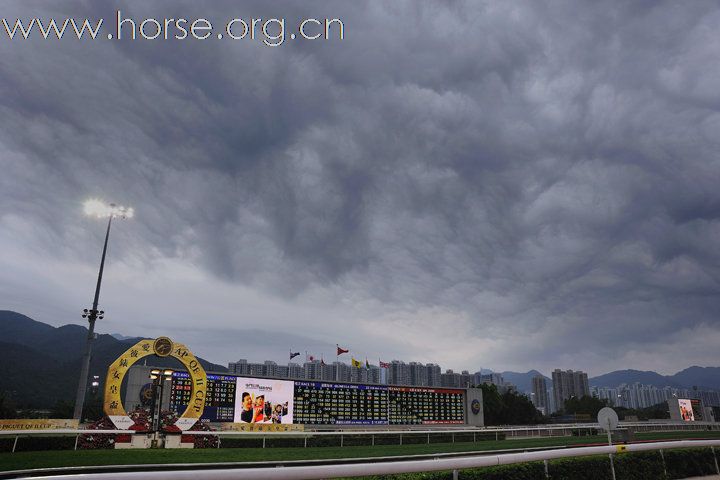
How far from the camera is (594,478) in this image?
34.4ft

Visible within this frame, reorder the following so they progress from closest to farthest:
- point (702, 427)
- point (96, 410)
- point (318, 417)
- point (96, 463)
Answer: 1. point (96, 463)
2. point (318, 417)
3. point (702, 427)
4. point (96, 410)

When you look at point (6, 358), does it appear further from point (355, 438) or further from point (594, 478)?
point (594, 478)

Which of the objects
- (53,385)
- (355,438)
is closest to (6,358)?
(53,385)

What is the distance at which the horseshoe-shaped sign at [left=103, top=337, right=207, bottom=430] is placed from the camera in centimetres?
2231

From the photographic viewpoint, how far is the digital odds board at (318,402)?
1414 inches

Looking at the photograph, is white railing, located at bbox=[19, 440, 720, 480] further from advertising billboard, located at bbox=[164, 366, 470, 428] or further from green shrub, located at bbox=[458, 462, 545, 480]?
advertising billboard, located at bbox=[164, 366, 470, 428]

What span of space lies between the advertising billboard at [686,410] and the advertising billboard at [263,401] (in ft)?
150

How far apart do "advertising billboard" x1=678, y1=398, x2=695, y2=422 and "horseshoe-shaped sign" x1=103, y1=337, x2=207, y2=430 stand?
55087 millimetres

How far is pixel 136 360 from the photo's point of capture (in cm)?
2477

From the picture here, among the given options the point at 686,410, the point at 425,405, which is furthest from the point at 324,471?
the point at 686,410

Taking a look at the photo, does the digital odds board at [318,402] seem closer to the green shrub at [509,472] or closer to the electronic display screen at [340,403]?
the electronic display screen at [340,403]

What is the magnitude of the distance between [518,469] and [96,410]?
6784cm

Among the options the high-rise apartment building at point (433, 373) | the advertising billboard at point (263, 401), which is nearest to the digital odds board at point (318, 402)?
the advertising billboard at point (263, 401)

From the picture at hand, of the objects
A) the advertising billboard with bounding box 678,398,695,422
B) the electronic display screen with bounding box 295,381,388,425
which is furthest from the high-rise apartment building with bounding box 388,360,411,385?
the electronic display screen with bounding box 295,381,388,425
